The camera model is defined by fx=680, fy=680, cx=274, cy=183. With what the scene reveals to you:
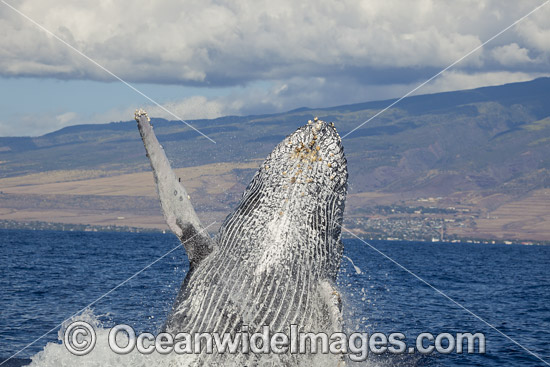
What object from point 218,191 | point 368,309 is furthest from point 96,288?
point 218,191

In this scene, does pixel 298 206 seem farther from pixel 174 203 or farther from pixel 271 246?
pixel 174 203

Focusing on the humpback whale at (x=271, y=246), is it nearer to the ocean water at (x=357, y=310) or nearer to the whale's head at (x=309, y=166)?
the whale's head at (x=309, y=166)

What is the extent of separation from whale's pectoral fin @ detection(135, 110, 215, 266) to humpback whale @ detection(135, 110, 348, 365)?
1 centimetres

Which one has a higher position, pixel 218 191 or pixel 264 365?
pixel 218 191

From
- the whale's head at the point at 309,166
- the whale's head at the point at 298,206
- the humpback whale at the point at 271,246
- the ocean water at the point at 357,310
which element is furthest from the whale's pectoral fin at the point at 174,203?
the ocean water at the point at 357,310

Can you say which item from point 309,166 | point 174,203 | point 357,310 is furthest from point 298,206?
point 357,310

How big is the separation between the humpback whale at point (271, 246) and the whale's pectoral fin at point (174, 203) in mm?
12

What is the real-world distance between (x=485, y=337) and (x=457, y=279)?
30.1m

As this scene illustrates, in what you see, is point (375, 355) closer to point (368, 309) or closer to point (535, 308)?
point (368, 309)

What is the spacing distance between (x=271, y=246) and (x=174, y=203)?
4.29 ft

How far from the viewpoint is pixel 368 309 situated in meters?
28.4

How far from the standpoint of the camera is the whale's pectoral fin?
817 centimetres

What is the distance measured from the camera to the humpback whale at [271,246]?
8.00 meters

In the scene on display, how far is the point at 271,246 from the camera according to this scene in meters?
8.42
